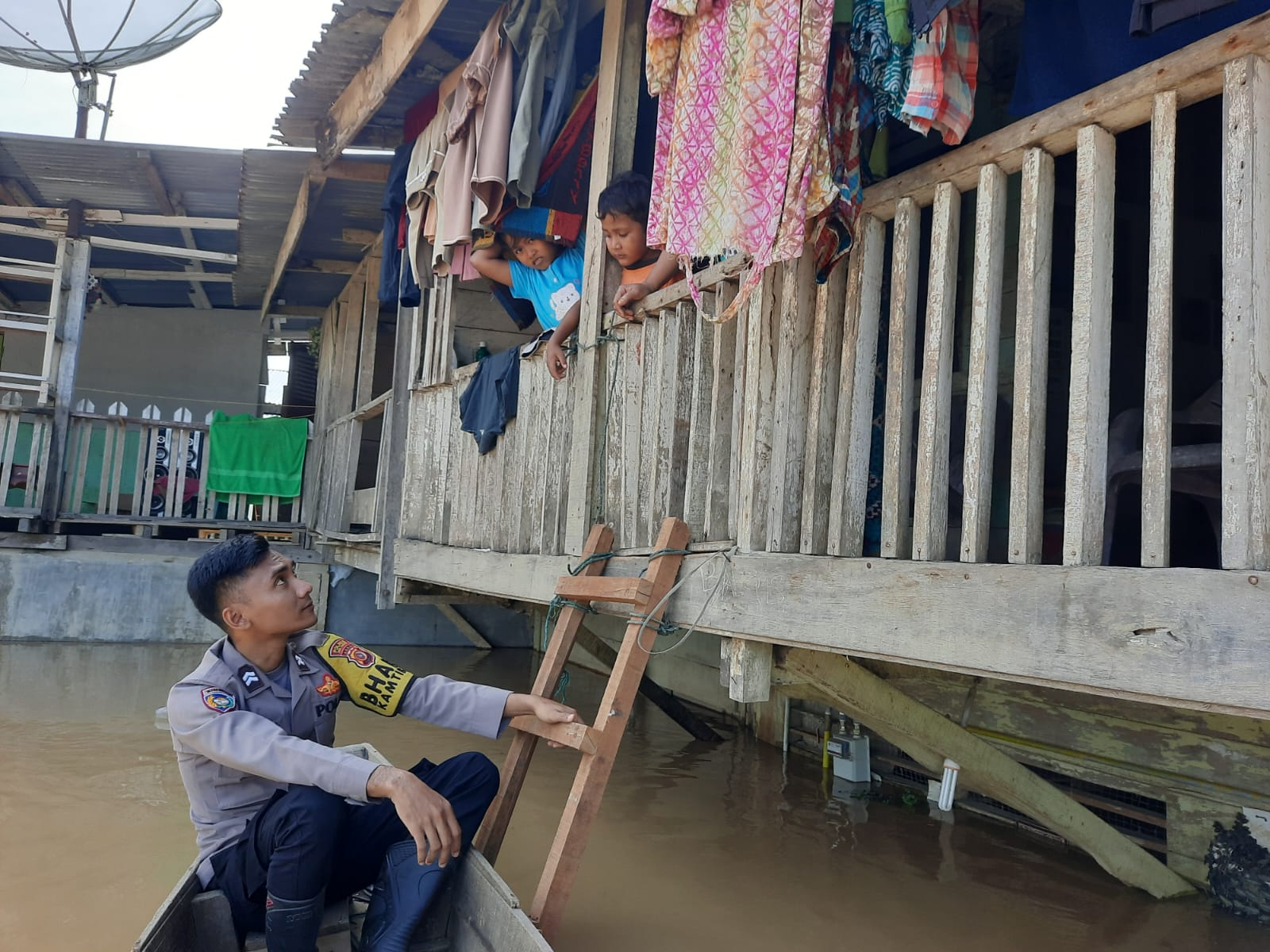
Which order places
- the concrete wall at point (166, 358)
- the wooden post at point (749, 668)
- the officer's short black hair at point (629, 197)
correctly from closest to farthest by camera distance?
1. the wooden post at point (749, 668)
2. the officer's short black hair at point (629, 197)
3. the concrete wall at point (166, 358)

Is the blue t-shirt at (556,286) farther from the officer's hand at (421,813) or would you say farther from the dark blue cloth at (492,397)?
the officer's hand at (421,813)

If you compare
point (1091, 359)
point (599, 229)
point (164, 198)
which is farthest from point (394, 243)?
point (1091, 359)

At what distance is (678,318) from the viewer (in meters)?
3.61

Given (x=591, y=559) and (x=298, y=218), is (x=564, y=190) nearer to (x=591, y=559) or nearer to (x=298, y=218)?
(x=591, y=559)

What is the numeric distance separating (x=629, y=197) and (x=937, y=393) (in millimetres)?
1861

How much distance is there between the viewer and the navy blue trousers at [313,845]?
8.46ft

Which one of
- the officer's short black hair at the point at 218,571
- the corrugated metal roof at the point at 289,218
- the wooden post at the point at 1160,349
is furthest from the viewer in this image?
the corrugated metal roof at the point at 289,218

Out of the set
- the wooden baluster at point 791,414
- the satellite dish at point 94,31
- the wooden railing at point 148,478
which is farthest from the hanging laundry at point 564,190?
the wooden railing at point 148,478

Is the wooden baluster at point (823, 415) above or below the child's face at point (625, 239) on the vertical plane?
below

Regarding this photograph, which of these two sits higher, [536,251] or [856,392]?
[536,251]

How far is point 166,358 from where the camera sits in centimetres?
1348

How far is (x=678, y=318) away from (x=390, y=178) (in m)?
3.72

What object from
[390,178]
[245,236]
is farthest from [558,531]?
[245,236]

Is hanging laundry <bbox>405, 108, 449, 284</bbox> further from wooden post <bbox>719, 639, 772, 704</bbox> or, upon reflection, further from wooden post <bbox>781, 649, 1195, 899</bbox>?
wooden post <bbox>781, 649, 1195, 899</bbox>
